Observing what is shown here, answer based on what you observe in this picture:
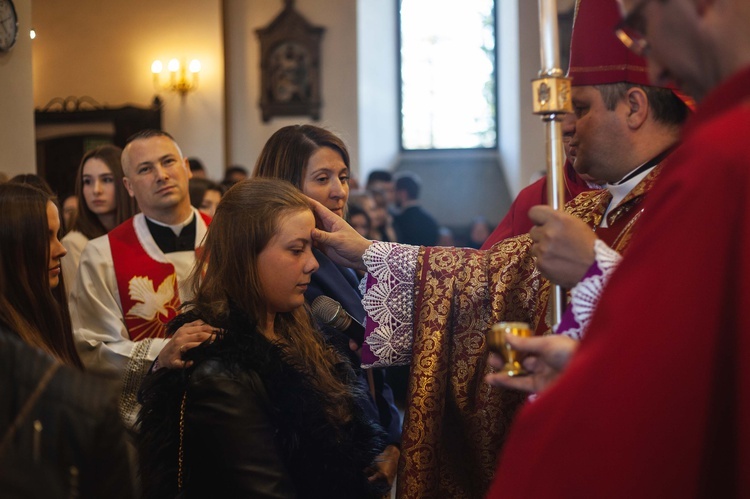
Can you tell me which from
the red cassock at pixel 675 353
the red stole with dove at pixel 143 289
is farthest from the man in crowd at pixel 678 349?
the red stole with dove at pixel 143 289

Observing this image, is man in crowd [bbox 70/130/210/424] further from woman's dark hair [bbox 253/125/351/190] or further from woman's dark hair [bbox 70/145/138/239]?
woman's dark hair [bbox 253/125/351/190]

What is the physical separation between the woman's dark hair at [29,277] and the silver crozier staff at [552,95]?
4.34 feet

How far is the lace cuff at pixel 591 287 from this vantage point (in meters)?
1.66

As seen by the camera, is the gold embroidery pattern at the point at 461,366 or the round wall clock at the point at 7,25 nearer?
the gold embroidery pattern at the point at 461,366

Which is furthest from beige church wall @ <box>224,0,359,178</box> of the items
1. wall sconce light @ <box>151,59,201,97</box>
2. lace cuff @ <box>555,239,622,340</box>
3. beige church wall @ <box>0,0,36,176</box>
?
lace cuff @ <box>555,239,622,340</box>

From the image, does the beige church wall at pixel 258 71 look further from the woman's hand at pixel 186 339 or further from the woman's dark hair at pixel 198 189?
the woman's hand at pixel 186 339

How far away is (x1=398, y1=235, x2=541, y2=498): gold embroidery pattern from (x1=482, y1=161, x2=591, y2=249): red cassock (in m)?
0.86

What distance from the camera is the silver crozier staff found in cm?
178

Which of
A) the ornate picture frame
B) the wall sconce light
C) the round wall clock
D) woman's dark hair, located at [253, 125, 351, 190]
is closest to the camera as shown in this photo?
woman's dark hair, located at [253, 125, 351, 190]

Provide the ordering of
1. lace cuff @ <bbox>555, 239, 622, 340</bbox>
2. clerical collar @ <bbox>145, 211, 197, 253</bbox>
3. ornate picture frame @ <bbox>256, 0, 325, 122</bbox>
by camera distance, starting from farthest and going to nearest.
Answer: ornate picture frame @ <bbox>256, 0, 325, 122</bbox>
clerical collar @ <bbox>145, 211, 197, 253</bbox>
lace cuff @ <bbox>555, 239, 622, 340</bbox>

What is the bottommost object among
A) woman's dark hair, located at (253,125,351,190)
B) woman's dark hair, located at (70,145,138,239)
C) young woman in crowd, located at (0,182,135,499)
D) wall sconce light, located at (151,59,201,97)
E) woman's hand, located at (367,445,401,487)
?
woman's hand, located at (367,445,401,487)

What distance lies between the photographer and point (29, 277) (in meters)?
2.41

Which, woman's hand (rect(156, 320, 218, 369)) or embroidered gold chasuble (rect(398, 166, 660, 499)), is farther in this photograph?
embroidered gold chasuble (rect(398, 166, 660, 499))

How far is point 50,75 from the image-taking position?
37.4 feet
